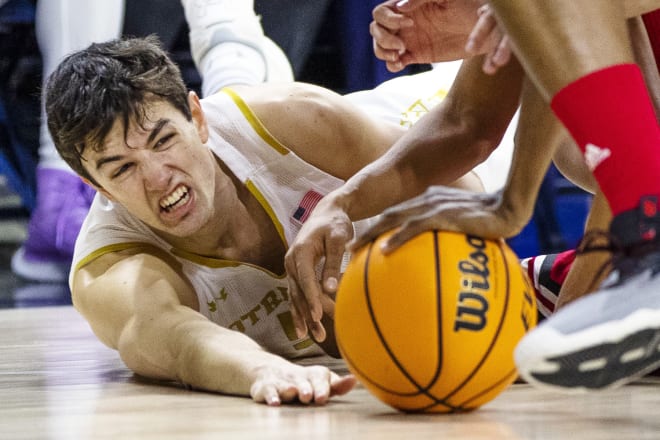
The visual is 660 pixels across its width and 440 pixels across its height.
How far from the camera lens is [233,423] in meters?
1.84

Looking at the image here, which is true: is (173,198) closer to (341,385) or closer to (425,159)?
(425,159)

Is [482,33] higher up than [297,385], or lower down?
higher up

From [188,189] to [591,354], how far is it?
130cm

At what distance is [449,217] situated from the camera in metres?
1.81

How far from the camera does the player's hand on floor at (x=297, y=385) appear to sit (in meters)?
2.02

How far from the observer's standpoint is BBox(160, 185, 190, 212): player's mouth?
2531mm

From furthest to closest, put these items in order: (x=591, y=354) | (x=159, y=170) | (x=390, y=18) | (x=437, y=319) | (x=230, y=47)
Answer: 1. (x=230, y=47)
2. (x=390, y=18)
3. (x=159, y=170)
4. (x=437, y=319)
5. (x=591, y=354)

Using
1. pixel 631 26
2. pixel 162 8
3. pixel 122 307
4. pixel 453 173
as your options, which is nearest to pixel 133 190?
pixel 122 307

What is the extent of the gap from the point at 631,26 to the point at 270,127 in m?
0.91

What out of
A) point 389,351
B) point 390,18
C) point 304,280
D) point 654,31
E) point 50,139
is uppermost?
point 654,31

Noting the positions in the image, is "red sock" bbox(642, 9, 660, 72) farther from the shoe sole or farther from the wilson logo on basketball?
the shoe sole

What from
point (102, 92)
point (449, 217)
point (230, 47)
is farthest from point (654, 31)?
point (230, 47)

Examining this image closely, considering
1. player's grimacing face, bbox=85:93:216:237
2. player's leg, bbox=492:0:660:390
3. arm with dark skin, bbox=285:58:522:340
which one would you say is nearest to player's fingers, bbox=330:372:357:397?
arm with dark skin, bbox=285:58:522:340

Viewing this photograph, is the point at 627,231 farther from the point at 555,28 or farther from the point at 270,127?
the point at 270,127
